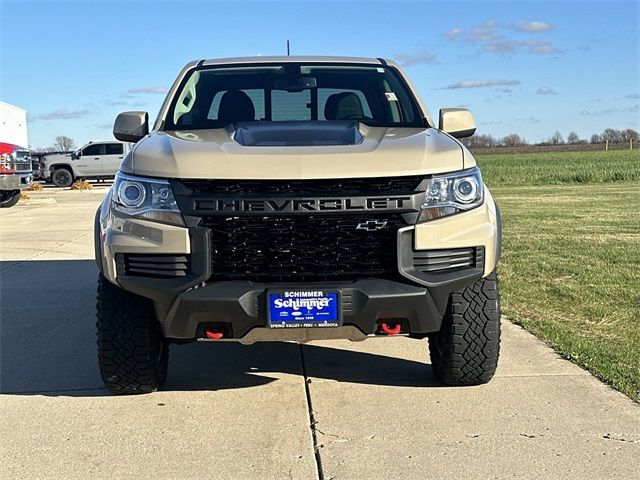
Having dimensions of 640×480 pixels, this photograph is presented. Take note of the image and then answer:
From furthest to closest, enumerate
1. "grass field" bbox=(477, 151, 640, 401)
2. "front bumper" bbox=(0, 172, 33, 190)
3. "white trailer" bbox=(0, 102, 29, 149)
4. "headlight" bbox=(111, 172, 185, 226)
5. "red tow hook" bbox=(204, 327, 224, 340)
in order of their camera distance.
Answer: "white trailer" bbox=(0, 102, 29, 149) → "front bumper" bbox=(0, 172, 33, 190) → "grass field" bbox=(477, 151, 640, 401) → "red tow hook" bbox=(204, 327, 224, 340) → "headlight" bbox=(111, 172, 185, 226)

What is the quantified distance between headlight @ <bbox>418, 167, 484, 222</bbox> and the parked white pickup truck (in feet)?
102

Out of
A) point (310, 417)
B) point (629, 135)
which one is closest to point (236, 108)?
point (310, 417)

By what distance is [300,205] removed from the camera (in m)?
3.56

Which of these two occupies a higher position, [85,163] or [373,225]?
[373,225]

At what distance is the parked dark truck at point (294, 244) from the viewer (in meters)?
3.57

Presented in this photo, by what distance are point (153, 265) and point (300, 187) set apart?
0.79 meters

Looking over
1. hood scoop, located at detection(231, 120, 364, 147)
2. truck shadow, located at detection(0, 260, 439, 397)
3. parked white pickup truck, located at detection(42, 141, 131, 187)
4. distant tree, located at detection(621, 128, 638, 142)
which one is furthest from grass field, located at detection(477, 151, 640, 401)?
distant tree, located at detection(621, 128, 638, 142)

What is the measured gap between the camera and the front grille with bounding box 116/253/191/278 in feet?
11.9

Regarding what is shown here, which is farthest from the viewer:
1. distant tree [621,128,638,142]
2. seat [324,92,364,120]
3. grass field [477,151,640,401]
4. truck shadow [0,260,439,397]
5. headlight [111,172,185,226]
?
distant tree [621,128,638,142]

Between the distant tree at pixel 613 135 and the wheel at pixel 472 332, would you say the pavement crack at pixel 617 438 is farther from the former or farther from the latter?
the distant tree at pixel 613 135

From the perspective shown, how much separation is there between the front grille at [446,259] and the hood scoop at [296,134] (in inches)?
27.1

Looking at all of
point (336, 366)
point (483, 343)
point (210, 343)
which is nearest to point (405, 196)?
point (483, 343)

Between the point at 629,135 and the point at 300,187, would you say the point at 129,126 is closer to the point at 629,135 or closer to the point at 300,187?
the point at 300,187

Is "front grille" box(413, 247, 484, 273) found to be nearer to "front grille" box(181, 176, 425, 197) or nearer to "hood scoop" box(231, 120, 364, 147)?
"front grille" box(181, 176, 425, 197)
